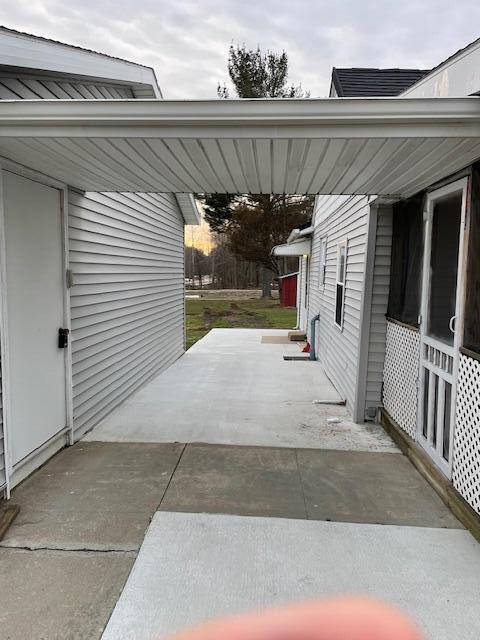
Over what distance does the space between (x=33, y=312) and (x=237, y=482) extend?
202 centimetres

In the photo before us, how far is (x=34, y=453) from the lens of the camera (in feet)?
11.3

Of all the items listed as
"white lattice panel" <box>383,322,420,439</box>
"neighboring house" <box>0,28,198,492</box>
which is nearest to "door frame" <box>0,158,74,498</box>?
"neighboring house" <box>0,28,198,492</box>

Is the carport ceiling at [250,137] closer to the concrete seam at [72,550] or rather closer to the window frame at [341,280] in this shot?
the concrete seam at [72,550]

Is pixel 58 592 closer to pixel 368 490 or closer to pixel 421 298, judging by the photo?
pixel 368 490

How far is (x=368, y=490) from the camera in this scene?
3266 mm

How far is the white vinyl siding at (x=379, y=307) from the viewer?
464 centimetres

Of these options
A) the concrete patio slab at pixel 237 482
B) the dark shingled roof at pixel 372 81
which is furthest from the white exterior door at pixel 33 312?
the dark shingled roof at pixel 372 81

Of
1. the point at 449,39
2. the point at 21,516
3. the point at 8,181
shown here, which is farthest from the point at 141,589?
the point at 449,39

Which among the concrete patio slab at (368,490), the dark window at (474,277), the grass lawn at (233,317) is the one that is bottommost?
the grass lawn at (233,317)

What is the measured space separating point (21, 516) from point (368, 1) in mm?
11532

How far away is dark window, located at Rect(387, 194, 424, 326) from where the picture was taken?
392cm

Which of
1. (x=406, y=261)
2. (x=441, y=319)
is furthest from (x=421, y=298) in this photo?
(x=406, y=261)

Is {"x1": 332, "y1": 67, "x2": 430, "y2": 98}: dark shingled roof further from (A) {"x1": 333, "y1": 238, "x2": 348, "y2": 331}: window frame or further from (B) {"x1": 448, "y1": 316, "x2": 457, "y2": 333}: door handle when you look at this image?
(B) {"x1": 448, "y1": 316, "x2": 457, "y2": 333}: door handle

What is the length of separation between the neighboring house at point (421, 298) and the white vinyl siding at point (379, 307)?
1cm
